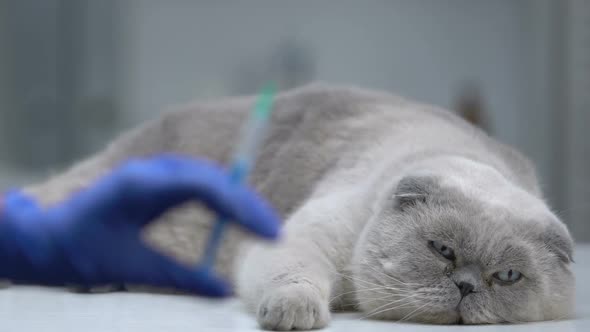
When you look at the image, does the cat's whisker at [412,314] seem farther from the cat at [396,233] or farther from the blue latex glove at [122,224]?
the blue latex glove at [122,224]

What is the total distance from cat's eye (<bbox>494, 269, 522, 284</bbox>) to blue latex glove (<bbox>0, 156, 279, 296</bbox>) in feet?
1.98

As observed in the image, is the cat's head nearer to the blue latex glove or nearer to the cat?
the cat

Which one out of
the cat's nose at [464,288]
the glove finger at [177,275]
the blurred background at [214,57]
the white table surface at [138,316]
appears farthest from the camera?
the blurred background at [214,57]

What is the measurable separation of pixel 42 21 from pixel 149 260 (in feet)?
14.3

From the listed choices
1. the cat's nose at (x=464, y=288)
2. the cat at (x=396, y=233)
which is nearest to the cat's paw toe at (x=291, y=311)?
the cat at (x=396, y=233)

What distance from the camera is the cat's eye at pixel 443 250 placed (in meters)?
1.62

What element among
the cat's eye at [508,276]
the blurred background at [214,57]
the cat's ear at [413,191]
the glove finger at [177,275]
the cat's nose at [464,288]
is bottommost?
the glove finger at [177,275]

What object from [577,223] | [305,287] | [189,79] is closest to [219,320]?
[305,287]

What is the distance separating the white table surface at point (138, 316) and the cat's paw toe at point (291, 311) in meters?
0.03

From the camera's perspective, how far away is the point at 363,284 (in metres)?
1.71

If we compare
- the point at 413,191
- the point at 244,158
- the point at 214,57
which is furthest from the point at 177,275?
the point at 214,57

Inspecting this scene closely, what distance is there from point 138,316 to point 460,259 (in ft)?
2.11

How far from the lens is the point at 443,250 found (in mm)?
1629

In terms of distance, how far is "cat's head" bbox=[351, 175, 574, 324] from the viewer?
159cm
